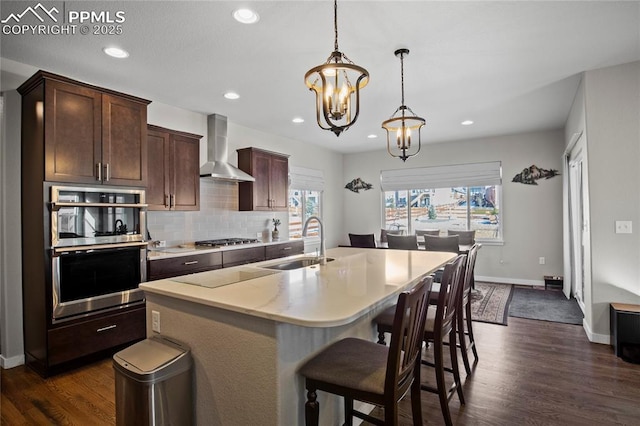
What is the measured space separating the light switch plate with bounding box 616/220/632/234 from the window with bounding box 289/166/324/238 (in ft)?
15.0

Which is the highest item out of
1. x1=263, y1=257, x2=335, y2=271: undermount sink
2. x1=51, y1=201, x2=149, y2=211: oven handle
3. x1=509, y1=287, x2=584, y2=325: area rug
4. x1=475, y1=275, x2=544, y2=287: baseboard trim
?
x1=51, y1=201, x2=149, y2=211: oven handle

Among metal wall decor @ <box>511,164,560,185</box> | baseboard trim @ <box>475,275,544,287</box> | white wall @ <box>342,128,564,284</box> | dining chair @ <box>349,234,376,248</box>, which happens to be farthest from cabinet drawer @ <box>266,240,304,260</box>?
metal wall decor @ <box>511,164,560,185</box>

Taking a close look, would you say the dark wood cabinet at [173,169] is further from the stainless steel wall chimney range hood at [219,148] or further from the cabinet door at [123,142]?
the cabinet door at [123,142]

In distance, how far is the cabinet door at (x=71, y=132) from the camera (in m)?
2.72

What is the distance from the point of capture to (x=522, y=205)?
607 cm

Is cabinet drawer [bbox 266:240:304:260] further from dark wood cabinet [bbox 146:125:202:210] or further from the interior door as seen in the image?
the interior door

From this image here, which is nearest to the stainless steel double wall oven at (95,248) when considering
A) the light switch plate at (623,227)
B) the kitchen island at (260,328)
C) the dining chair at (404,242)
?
the kitchen island at (260,328)

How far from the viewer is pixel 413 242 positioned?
5.07 meters

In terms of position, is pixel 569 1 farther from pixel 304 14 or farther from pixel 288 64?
pixel 288 64

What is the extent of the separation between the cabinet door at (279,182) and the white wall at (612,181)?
399 centimetres

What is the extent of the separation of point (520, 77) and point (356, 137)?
3.05m

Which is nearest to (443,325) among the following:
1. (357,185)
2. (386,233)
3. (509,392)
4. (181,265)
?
(509,392)

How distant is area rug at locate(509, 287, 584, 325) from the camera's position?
13.5ft

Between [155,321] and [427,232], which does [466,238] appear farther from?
[155,321]
